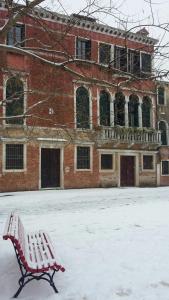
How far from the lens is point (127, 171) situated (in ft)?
79.2

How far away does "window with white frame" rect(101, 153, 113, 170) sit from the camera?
22859 millimetres

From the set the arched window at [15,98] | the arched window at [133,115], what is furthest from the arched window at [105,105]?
the arched window at [15,98]

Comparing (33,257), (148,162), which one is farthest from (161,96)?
(33,257)

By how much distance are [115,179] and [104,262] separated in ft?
59.1

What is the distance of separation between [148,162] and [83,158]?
545cm

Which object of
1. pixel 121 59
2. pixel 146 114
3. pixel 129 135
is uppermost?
pixel 146 114

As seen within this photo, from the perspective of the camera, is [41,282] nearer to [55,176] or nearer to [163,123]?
[55,176]

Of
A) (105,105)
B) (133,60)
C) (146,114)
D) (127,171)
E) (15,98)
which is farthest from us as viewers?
(146,114)

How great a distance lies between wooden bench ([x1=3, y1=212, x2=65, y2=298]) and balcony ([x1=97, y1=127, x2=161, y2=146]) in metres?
16.9

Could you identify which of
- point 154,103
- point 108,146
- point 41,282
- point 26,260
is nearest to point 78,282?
point 41,282

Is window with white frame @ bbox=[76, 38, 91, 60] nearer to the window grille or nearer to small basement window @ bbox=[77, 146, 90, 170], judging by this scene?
small basement window @ bbox=[77, 146, 90, 170]

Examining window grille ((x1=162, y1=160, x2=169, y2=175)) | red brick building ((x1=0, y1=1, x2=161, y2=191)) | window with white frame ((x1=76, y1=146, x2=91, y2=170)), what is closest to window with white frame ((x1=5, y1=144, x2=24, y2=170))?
red brick building ((x1=0, y1=1, x2=161, y2=191))

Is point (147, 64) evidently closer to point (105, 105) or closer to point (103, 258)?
point (103, 258)

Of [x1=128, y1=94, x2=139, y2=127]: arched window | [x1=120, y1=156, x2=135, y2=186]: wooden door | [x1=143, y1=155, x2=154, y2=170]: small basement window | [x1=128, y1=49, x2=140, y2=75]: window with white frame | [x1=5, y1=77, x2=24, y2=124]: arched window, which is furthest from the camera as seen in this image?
[x1=143, y1=155, x2=154, y2=170]: small basement window
